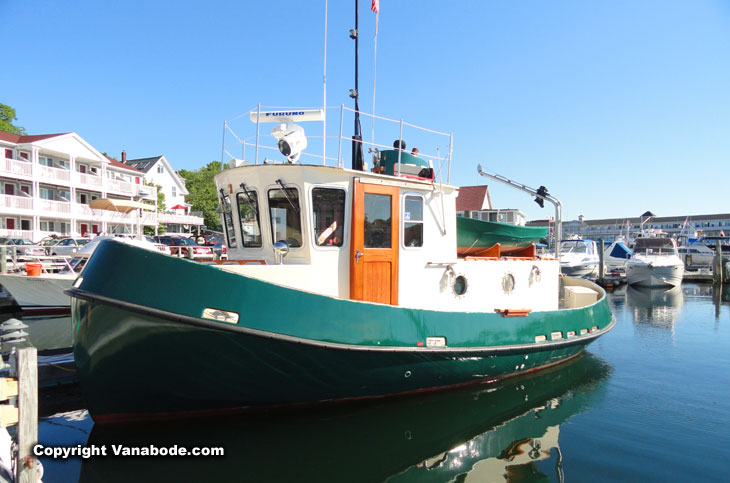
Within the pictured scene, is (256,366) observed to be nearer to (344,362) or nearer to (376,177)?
(344,362)

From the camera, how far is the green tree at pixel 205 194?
42469 mm

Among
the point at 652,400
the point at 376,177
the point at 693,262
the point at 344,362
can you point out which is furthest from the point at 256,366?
the point at 693,262

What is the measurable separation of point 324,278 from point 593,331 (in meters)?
5.76

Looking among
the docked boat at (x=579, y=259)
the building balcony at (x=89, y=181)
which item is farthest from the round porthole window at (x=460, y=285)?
the building balcony at (x=89, y=181)

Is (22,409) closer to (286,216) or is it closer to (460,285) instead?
(286,216)

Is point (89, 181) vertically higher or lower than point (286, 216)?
higher

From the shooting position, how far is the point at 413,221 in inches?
230

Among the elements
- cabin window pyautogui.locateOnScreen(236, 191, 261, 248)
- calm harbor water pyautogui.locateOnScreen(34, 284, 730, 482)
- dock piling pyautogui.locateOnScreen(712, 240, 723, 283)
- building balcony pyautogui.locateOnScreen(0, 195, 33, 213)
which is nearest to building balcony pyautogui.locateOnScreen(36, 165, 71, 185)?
building balcony pyautogui.locateOnScreen(0, 195, 33, 213)

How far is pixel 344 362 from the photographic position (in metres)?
4.94

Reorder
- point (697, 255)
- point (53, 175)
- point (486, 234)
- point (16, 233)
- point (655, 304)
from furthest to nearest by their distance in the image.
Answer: point (697, 255) → point (53, 175) → point (16, 233) → point (655, 304) → point (486, 234)

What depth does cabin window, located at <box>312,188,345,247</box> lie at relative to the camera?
5.27 m

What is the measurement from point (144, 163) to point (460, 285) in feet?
135

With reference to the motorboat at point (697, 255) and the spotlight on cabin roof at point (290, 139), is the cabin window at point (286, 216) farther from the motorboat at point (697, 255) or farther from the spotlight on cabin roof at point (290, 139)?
the motorboat at point (697, 255)

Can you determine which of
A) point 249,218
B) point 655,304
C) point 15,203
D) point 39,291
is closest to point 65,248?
point 39,291
